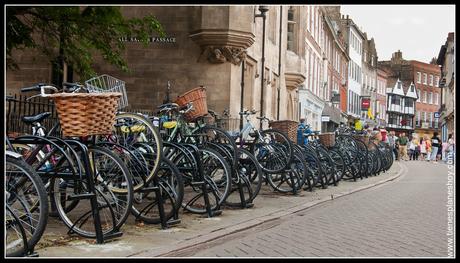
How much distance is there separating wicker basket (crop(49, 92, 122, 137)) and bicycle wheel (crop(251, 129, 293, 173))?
529 centimetres

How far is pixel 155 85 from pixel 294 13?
44.0 ft

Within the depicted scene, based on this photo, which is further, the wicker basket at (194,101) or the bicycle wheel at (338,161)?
the bicycle wheel at (338,161)

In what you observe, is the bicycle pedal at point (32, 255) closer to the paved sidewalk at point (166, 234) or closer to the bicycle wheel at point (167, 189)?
the paved sidewalk at point (166, 234)

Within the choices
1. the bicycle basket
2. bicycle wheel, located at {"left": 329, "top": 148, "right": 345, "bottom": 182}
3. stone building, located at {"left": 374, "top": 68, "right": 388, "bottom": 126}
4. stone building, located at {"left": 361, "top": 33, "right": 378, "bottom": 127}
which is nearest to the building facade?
stone building, located at {"left": 374, "top": 68, "right": 388, "bottom": 126}

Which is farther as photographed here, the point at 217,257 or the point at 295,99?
the point at 295,99

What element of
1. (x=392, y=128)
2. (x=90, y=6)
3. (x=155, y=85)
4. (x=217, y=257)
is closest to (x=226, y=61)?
(x=155, y=85)

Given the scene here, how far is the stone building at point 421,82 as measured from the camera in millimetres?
109375

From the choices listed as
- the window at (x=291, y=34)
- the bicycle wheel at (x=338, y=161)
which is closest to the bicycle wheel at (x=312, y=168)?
the bicycle wheel at (x=338, y=161)

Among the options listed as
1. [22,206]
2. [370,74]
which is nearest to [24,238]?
[22,206]

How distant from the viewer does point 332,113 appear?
2082 inches

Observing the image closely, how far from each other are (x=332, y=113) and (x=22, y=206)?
48.2 metres

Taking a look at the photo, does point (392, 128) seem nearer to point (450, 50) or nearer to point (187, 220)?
point (450, 50)

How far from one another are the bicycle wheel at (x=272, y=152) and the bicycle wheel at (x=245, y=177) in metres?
0.47

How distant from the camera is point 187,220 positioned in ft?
27.8
